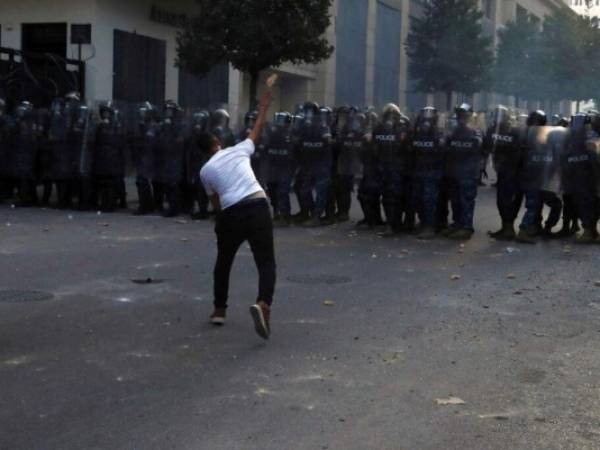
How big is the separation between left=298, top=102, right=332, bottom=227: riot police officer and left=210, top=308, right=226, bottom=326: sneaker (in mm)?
6397

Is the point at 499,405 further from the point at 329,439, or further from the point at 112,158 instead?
the point at 112,158

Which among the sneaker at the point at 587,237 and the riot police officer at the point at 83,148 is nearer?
the sneaker at the point at 587,237

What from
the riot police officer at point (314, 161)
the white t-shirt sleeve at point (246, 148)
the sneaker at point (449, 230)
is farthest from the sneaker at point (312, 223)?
the white t-shirt sleeve at point (246, 148)

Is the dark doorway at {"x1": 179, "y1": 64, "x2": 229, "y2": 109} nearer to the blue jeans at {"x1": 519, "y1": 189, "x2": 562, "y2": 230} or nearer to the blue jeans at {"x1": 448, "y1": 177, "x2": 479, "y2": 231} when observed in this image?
the blue jeans at {"x1": 448, "y1": 177, "x2": 479, "y2": 231}

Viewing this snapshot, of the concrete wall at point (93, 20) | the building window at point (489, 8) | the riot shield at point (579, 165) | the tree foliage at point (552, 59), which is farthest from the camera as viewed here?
the building window at point (489, 8)

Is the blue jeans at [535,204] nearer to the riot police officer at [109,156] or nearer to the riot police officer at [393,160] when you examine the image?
the riot police officer at [393,160]

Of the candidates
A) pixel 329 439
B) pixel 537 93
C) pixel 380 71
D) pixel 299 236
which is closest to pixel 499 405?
pixel 329 439

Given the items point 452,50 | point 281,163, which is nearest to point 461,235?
point 281,163

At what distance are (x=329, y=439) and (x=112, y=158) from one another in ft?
36.3

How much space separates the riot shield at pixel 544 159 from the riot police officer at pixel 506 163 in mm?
145

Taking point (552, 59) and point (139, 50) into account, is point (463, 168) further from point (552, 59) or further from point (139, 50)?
point (552, 59)

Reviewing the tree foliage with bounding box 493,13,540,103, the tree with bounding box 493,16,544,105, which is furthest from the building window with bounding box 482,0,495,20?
the tree with bounding box 493,16,544,105

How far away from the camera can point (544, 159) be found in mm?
12328

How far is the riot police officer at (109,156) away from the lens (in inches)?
587
